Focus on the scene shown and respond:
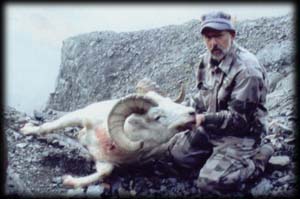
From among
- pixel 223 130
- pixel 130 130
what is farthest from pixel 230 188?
→ pixel 130 130

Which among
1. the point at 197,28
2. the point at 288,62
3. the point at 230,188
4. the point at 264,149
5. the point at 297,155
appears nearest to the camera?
the point at 230,188

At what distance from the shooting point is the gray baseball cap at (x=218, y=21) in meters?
4.25

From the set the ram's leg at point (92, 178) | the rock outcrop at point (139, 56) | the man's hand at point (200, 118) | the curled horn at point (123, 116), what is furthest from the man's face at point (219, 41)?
the rock outcrop at point (139, 56)

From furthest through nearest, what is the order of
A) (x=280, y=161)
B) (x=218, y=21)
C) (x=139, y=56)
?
(x=139, y=56), (x=280, y=161), (x=218, y=21)

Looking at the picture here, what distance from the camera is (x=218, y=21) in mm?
4281

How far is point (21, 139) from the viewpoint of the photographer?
5156 mm

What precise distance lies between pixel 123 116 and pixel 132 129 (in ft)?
0.44

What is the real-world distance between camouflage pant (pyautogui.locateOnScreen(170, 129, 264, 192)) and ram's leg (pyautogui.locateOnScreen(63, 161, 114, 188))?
0.56 metres

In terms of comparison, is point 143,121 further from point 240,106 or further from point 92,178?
point 240,106

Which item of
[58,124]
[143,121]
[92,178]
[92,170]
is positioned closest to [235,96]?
[143,121]

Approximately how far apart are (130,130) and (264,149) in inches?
41.3

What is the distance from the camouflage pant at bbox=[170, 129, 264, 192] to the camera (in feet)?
13.8

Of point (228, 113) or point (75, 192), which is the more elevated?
point (228, 113)

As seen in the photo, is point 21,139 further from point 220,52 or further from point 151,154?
point 220,52
